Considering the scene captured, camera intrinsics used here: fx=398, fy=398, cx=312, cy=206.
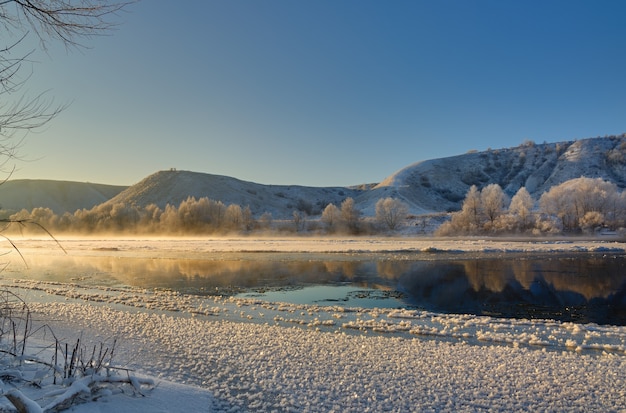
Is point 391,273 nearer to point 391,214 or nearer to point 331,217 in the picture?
point 391,214

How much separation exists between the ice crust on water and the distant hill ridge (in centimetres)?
10207

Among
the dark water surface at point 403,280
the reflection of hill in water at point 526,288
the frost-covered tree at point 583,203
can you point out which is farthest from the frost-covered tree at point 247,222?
the reflection of hill in water at point 526,288

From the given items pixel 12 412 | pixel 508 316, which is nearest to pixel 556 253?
pixel 508 316

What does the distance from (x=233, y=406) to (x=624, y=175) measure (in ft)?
480

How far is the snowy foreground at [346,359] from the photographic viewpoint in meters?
7.39

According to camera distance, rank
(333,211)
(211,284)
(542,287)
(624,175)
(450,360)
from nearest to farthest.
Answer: (450,360)
(542,287)
(211,284)
(333,211)
(624,175)

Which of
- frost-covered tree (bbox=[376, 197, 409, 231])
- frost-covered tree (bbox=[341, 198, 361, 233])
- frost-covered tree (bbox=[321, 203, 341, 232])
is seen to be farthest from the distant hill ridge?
frost-covered tree (bbox=[376, 197, 409, 231])

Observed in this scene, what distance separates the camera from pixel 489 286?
22.7 metres

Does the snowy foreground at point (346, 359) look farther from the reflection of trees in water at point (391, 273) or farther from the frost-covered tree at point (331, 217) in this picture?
the frost-covered tree at point (331, 217)

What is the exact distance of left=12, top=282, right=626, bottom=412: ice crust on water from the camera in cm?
758

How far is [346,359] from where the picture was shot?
9.80 meters

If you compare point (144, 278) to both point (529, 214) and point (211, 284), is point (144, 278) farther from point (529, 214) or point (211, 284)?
point (529, 214)

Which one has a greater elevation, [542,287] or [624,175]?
[624,175]

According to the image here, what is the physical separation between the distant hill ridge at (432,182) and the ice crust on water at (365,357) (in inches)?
4018
